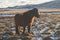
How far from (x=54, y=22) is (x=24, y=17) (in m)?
1.21

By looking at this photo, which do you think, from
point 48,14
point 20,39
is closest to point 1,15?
point 48,14

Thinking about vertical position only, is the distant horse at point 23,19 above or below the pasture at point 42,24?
above

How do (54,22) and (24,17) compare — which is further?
(54,22)

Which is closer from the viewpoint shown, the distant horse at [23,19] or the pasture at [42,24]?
the distant horse at [23,19]

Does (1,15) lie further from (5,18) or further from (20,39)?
(20,39)

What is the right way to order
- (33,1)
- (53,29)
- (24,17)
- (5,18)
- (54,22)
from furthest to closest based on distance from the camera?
(33,1) < (5,18) < (54,22) < (53,29) < (24,17)

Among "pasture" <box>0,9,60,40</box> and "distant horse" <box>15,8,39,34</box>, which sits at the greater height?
"distant horse" <box>15,8,39,34</box>

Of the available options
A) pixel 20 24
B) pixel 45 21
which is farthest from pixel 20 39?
pixel 45 21

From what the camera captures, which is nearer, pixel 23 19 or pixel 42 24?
pixel 23 19

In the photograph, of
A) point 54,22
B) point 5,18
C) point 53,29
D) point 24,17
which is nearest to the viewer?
point 24,17

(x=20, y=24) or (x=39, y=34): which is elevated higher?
(x=20, y=24)

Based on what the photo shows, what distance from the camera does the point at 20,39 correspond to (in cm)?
386

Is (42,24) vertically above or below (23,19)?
below

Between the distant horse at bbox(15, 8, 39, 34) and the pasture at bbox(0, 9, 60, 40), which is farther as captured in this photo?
the pasture at bbox(0, 9, 60, 40)
